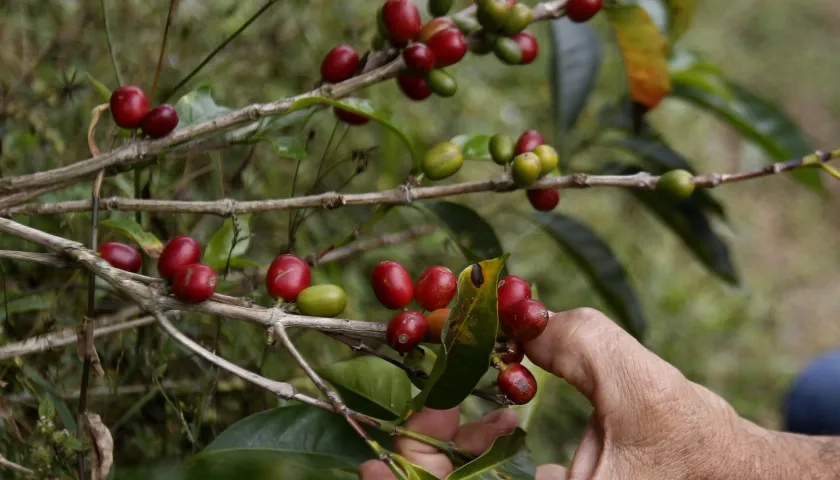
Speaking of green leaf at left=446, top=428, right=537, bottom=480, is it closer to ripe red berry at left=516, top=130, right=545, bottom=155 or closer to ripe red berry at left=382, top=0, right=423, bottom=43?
ripe red berry at left=516, top=130, right=545, bottom=155

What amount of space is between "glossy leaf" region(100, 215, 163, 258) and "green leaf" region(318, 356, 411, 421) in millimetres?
260

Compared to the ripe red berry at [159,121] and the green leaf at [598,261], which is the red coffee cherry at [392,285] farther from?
the green leaf at [598,261]

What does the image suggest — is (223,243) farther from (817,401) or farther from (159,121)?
(817,401)

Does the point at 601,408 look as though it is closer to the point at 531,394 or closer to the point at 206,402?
the point at 531,394

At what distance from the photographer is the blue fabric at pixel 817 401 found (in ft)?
5.72

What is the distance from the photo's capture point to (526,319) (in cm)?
73

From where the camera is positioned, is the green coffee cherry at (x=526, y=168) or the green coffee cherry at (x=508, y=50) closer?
the green coffee cherry at (x=526, y=168)

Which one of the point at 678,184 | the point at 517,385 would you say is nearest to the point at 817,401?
the point at 678,184

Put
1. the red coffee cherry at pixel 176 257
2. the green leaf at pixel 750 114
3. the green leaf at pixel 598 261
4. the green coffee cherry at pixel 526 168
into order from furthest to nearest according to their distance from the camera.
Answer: the green leaf at pixel 750 114 < the green leaf at pixel 598 261 < the green coffee cherry at pixel 526 168 < the red coffee cherry at pixel 176 257

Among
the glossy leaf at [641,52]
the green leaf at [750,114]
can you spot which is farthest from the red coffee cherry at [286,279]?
the green leaf at [750,114]

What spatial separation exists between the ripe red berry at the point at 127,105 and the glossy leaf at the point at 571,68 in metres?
0.97

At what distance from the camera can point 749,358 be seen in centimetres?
264

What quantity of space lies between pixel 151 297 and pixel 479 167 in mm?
1837

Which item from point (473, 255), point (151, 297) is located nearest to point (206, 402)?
point (151, 297)
